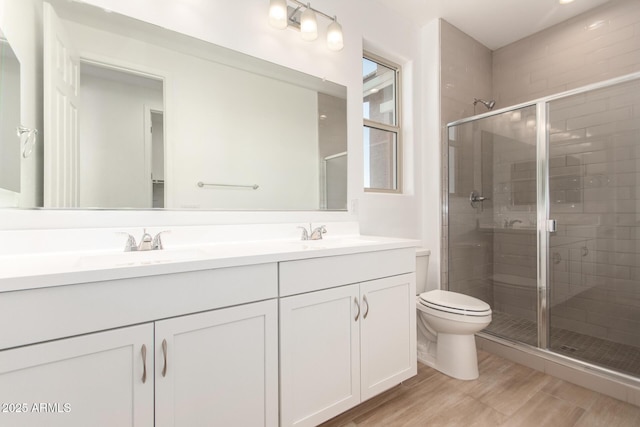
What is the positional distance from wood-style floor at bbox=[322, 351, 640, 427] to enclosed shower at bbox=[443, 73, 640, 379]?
0.98ft

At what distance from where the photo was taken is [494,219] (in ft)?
8.11

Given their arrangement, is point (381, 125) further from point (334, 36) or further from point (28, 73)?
point (28, 73)

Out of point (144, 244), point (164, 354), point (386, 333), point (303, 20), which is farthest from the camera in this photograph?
point (303, 20)

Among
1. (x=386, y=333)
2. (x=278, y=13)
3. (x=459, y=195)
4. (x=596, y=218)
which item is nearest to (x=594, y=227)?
(x=596, y=218)

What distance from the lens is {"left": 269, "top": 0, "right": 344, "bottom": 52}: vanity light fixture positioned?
5.32ft

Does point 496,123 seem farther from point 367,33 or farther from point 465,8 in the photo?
point 367,33

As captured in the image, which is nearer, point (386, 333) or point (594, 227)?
point (386, 333)

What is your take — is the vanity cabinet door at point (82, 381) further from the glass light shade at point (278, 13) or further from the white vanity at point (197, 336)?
the glass light shade at point (278, 13)

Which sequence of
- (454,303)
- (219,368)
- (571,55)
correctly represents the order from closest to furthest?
1. (219,368)
2. (454,303)
3. (571,55)

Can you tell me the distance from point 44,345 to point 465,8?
10.0 feet

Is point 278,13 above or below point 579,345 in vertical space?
above

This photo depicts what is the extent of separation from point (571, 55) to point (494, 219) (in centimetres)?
148

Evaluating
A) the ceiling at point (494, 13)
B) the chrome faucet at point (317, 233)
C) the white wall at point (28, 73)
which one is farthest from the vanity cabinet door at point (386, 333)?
the ceiling at point (494, 13)

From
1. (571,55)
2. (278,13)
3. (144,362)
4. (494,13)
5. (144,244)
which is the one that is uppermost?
(494,13)
